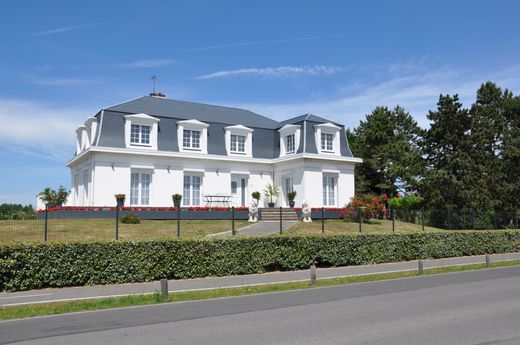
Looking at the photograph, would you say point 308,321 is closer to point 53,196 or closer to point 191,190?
point 191,190

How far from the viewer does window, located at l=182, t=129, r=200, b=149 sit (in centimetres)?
3253

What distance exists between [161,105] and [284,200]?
1135cm

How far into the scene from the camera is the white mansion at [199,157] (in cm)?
2969

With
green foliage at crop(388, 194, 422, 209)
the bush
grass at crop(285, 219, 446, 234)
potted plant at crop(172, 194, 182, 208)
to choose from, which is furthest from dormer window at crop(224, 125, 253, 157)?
green foliage at crop(388, 194, 422, 209)

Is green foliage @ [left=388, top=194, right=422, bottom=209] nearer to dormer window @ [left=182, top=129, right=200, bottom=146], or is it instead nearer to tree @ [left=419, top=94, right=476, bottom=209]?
tree @ [left=419, top=94, right=476, bottom=209]

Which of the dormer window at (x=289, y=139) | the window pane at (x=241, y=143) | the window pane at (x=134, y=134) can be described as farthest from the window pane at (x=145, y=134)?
the dormer window at (x=289, y=139)

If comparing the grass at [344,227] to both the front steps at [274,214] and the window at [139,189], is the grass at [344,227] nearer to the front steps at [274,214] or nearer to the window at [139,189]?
the front steps at [274,214]

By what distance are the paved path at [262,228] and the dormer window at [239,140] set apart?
7.52 metres

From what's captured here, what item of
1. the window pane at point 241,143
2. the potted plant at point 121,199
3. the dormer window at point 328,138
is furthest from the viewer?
the window pane at point 241,143

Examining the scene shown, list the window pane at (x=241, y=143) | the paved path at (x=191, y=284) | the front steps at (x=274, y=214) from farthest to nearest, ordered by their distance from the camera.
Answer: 1. the window pane at (x=241, y=143)
2. the front steps at (x=274, y=214)
3. the paved path at (x=191, y=284)

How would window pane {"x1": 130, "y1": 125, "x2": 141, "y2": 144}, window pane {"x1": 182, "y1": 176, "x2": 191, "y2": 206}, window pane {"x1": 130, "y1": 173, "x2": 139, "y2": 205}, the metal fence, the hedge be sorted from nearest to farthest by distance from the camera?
the hedge, the metal fence, window pane {"x1": 130, "y1": 173, "x2": 139, "y2": 205}, window pane {"x1": 130, "y1": 125, "x2": 141, "y2": 144}, window pane {"x1": 182, "y1": 176, "x2": 191, "y2": 206}

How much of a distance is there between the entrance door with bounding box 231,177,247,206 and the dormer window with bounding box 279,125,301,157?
373 cm

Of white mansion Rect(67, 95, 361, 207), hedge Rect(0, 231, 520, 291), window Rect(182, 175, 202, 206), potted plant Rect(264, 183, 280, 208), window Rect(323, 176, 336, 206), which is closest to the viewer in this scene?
hedge Rect(0, 231, 520, 291)

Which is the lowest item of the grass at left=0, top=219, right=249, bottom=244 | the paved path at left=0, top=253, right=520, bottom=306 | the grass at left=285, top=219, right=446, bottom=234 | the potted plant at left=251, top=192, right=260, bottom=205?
the paved path at left=0, top=253, right=520, bottom=306
